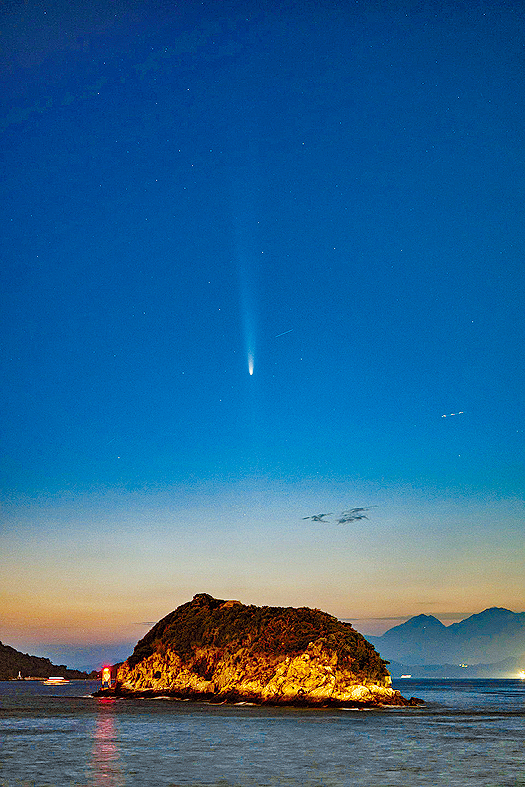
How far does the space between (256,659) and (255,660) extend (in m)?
0.30

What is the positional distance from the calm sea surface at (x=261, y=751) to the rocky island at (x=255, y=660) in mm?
22666

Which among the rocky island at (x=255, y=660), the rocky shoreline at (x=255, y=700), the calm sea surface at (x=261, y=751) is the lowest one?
the calm sea surface at (x=261, y=751)

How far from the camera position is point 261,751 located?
56.4 meters

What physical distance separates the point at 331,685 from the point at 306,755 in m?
66.2

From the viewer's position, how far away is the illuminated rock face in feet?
389

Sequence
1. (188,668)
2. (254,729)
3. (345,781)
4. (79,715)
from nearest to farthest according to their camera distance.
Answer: (345,781), (254,729), (79,715), (188,668)

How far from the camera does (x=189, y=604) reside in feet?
561

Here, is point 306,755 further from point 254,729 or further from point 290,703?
point 290,703

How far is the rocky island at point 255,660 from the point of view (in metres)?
118

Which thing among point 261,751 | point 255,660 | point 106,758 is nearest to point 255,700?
point 255,660

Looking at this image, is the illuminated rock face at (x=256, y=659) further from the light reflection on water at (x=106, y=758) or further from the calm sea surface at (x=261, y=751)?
the light reflection on water at (x=106, y=758)

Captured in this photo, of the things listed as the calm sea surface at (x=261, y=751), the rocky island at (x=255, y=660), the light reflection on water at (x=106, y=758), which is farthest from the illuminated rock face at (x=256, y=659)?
the light reflection on water at (x=106, y=758)

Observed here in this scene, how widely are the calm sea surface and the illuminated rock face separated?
22.6 m

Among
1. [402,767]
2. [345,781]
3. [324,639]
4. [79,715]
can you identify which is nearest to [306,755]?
[402,767]
